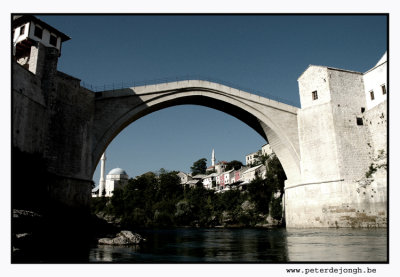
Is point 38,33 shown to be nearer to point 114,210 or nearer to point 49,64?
point 49,64

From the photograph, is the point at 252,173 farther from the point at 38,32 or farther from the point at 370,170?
the point at 38,32

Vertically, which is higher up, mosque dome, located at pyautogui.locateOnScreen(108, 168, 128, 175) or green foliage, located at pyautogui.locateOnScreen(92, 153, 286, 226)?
mosque dome, located at pyautogui.locateOnScreen(108, 168, 128, 175)

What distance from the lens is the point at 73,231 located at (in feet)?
47.4

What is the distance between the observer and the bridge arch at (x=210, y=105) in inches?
779

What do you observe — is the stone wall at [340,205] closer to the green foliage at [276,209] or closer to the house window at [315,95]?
the house window at [315,95]

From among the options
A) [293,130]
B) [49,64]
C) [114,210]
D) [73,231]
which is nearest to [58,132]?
[49,64]

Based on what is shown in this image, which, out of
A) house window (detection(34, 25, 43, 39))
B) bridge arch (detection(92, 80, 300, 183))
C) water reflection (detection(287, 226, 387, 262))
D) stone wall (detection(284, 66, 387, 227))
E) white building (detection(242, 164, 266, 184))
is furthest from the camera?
white building (detection(242, 164, 266, 184))

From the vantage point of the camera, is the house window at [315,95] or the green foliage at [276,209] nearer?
the house window at [315,95]

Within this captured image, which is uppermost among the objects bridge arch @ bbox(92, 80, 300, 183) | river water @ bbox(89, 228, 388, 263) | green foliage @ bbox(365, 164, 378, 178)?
bridge arch @ bbox(92, 80, 300, 183)

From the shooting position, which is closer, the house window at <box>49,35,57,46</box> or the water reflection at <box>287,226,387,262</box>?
the water reflection at <box>287,226,387,262</box>

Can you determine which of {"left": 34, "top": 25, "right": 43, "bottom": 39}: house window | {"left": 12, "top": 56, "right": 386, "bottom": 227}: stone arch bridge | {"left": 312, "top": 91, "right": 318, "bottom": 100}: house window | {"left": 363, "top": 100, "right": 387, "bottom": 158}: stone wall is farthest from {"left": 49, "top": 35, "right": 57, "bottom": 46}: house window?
{"left": 363, "top": 100, "right": 387, "bottom": 158}: stone wall

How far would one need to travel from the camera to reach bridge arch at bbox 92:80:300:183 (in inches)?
779

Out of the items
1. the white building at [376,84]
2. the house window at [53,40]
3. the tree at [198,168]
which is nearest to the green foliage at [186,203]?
the white building at [376,84]

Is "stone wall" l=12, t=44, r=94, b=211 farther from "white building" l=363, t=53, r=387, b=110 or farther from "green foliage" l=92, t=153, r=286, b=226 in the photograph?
"green foliage" l=92, t=153, r=286, b=226
